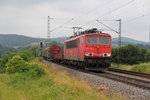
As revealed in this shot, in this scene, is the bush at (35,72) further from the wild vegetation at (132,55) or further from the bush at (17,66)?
the wild vegetation at (132,55)

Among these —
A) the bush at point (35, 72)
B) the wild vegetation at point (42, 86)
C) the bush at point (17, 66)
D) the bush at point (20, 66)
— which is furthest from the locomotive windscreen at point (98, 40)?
the bush at point (17, 66)

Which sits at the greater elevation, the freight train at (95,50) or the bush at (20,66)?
the freight train at (95,50)

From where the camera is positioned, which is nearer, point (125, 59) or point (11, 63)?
point (11, 63)

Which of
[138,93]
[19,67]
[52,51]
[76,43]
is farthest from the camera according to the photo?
[52,51]

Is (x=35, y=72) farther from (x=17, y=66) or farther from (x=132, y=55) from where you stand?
(x=132, y=55)

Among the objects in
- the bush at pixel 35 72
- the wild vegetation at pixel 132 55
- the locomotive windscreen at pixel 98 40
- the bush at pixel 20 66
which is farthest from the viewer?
the wild vegetation at pixel 132 55

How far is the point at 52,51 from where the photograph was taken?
158 feet

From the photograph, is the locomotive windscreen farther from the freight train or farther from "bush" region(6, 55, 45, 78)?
"bush" region(6, 55, 45, 78)

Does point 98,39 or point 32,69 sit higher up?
point 98,39

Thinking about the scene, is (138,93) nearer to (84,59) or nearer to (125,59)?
(84,59)

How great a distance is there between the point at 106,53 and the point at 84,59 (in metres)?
2.16

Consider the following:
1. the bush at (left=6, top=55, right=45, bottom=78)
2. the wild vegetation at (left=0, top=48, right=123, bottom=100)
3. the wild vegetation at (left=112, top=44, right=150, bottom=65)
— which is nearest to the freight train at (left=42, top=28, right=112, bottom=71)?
the wild vegetation at (left=0, top=48, right=123, bottom=100)

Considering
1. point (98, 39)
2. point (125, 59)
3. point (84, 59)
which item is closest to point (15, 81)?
point (84, 59)

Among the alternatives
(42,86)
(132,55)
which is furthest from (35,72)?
(132,55)
